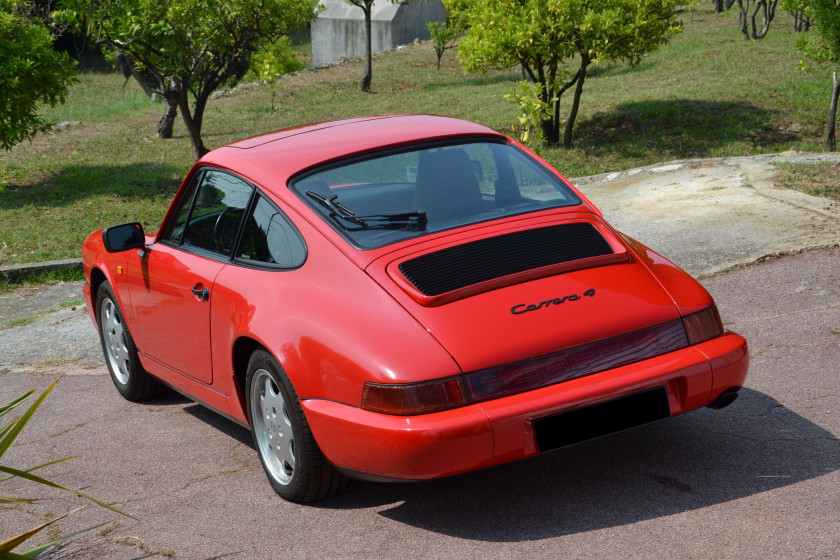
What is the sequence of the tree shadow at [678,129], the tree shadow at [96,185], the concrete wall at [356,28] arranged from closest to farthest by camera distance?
the tree shadow at [96,185] → the tree shadow at [678,129] → the concrete wall at [356,28]

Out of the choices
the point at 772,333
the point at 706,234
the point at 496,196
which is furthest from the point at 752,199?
the point at 496,196

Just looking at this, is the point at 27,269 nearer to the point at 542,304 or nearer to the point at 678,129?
the point at 542,304

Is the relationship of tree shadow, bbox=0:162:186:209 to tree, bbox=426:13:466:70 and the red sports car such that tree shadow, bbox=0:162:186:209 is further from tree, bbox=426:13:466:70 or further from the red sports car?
tree, bbox=426:13:466:70

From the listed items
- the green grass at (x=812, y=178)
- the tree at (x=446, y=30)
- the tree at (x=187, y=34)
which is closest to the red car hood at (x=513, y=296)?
the green grass at (x=812, y=178)

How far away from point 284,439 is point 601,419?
1.36 m

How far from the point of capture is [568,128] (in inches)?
643

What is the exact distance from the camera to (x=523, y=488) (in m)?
3.95

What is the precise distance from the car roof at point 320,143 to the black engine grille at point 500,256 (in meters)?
0.85

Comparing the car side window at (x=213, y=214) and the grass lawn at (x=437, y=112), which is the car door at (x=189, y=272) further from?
the grass lawn at (x=437, y=112)

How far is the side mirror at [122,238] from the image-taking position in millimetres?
5105

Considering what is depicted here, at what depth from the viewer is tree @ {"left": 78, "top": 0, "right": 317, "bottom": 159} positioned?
1577cm

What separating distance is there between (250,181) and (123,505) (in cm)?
160

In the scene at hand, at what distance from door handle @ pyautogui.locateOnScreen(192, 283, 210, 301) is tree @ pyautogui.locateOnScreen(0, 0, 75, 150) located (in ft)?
37.5

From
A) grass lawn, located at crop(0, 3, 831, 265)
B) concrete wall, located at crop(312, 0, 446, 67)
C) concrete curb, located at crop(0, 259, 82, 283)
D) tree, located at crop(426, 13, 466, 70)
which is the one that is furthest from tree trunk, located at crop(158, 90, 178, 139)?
concrete wall, located at crop(312, 0, 446, 67)
